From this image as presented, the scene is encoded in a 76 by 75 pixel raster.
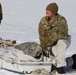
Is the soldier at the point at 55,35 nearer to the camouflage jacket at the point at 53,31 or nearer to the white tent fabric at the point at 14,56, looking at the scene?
the camouflage jacket at the point at 53,31

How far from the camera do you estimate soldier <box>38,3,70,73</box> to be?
7.64 m

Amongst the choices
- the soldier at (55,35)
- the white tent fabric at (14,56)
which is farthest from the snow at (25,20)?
the white tent fabric at (14,56)

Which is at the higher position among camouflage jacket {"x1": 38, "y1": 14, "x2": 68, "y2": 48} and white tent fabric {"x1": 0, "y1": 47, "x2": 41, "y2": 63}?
camouflage jacket {"x1": 38, "y1": 14, "x2": 68, "y2": 48}

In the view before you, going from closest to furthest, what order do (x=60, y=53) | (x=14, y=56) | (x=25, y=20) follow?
1. (x=14, y=56)
2. (x=60, y=53)
3. (x=25, y=20)

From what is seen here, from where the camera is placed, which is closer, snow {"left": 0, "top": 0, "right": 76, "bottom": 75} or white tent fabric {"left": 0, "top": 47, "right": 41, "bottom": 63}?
white tent fabric {"left": 0, "top": 47, "right": 41, "bottom": 63}

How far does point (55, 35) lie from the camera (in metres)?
7.69

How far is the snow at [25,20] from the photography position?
13.8 meters

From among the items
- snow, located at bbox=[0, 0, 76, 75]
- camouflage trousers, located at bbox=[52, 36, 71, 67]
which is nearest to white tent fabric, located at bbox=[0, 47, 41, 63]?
camouflage trousers, located at bbox=[52, 36, 71, 67]

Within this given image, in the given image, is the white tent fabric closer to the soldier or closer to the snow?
the soldier

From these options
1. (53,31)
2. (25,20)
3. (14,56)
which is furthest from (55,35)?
(25,20)

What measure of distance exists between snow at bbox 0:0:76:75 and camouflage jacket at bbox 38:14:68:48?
2715 mm

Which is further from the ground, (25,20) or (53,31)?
(53,31)

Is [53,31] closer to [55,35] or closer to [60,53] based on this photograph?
[55,35]

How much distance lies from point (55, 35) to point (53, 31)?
0.09 meters
